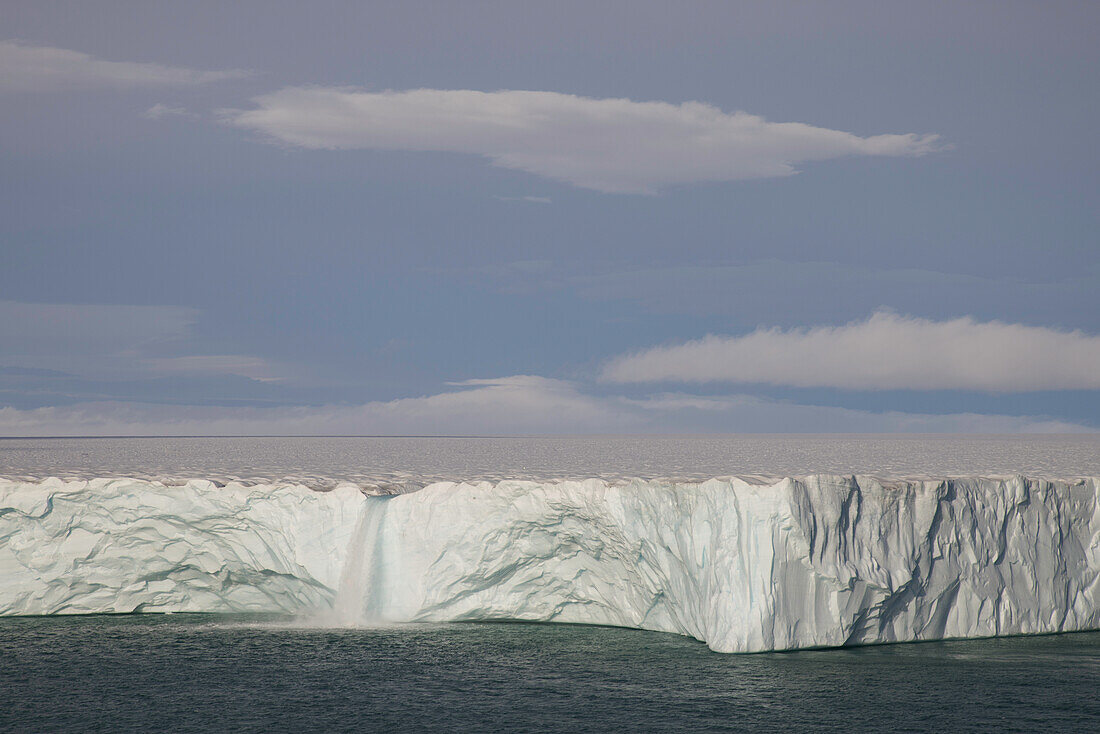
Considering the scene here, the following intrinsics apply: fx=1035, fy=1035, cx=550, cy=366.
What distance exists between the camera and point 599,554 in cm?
1620

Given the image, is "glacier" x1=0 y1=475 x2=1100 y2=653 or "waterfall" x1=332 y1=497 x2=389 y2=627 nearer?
"glacier" x1=0 y1=475 x2=1100 y2=653

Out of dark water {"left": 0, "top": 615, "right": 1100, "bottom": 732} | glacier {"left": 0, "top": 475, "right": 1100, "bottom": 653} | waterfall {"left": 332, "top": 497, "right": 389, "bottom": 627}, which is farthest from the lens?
waterfall {"left": 332, "top": 497, "right": 389, "bottom": 627}

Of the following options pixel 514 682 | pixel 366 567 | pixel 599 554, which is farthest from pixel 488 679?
pixel 366 567

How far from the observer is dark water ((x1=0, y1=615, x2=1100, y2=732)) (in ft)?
36.9

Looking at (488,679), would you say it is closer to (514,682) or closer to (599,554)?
(514,682)

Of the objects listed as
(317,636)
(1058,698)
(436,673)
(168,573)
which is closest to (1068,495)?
(1058,698)

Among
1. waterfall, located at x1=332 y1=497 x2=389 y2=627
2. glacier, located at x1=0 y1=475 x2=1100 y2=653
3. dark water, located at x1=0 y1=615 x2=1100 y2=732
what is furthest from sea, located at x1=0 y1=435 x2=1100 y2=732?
waterfall, located at x1=332 y1=497 x2=389 y2=627

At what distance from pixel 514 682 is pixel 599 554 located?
373cm

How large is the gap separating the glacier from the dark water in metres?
0.56

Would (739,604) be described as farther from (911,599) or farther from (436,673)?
(436,673)

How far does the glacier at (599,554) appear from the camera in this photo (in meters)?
14.4

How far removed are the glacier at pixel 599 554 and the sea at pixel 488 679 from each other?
0.38 m

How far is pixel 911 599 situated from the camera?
600 inches

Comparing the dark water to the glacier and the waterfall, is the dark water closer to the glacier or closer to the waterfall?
the glacier
